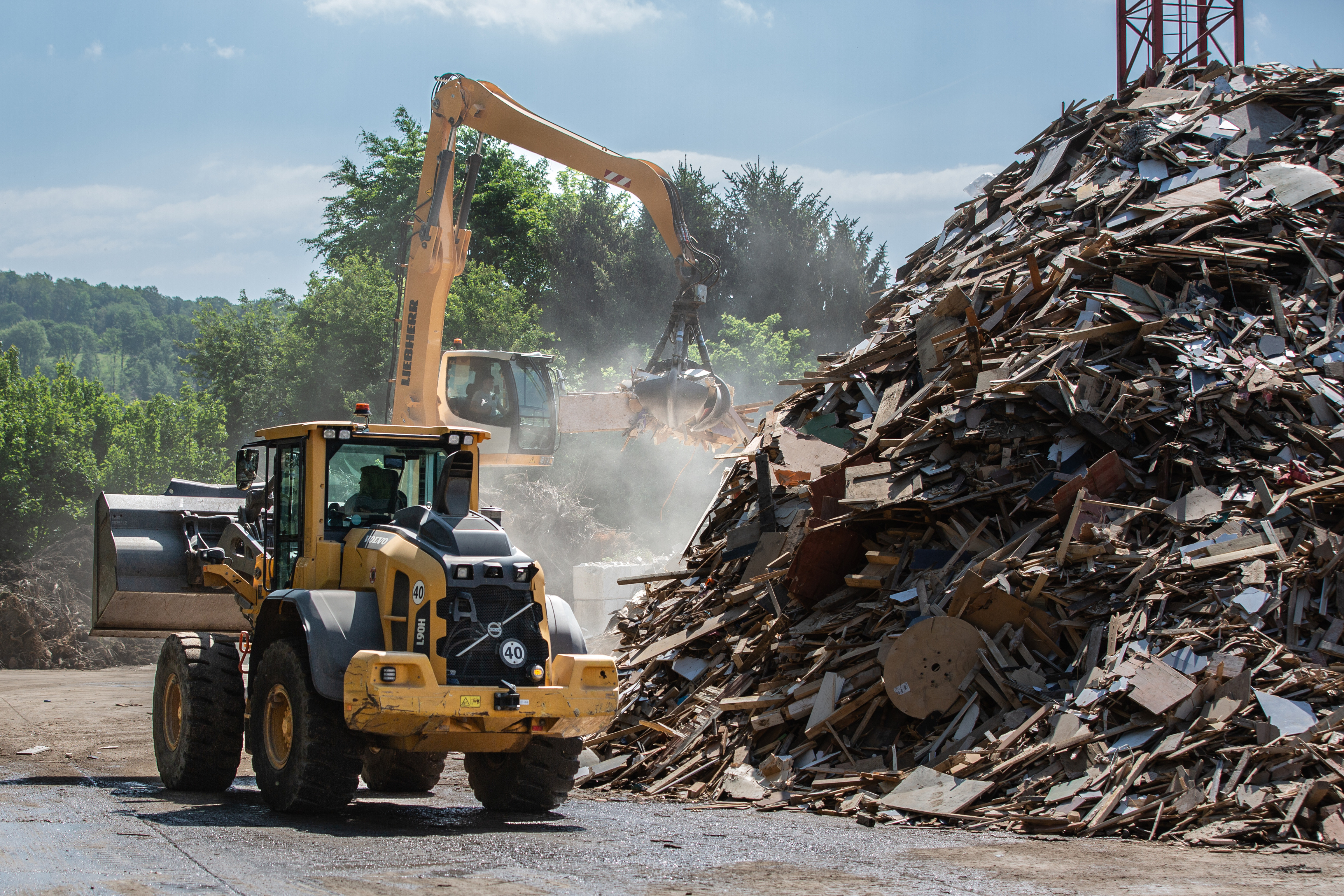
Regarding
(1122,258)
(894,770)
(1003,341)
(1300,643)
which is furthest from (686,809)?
(1122,258)

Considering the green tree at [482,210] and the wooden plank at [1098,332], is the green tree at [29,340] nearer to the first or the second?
the green tree at [482,210]

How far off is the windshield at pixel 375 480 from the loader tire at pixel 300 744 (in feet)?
3.13

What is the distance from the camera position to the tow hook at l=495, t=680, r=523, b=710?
22.1 feet

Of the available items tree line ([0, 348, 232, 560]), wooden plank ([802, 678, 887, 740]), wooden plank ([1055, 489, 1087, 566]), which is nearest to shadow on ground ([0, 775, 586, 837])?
wooden plank ([802, 678, 887, 740])

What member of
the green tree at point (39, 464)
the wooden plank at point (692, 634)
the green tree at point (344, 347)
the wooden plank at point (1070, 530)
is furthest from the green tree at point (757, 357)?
the wooden plank at point (1070, 530)

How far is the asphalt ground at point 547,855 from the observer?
5.17m

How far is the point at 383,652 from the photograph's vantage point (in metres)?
6.62

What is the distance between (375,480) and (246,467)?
3.24 feet

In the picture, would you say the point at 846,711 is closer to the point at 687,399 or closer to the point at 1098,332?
the point at 1098,332

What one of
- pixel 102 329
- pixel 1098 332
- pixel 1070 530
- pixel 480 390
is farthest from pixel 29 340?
pixel 1070 530

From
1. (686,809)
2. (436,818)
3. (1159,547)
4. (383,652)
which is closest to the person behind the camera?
(383,652)

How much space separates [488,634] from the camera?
7.01 m

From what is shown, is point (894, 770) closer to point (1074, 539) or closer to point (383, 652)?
point (1074, 539)

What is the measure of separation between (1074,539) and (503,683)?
456 centimetres
